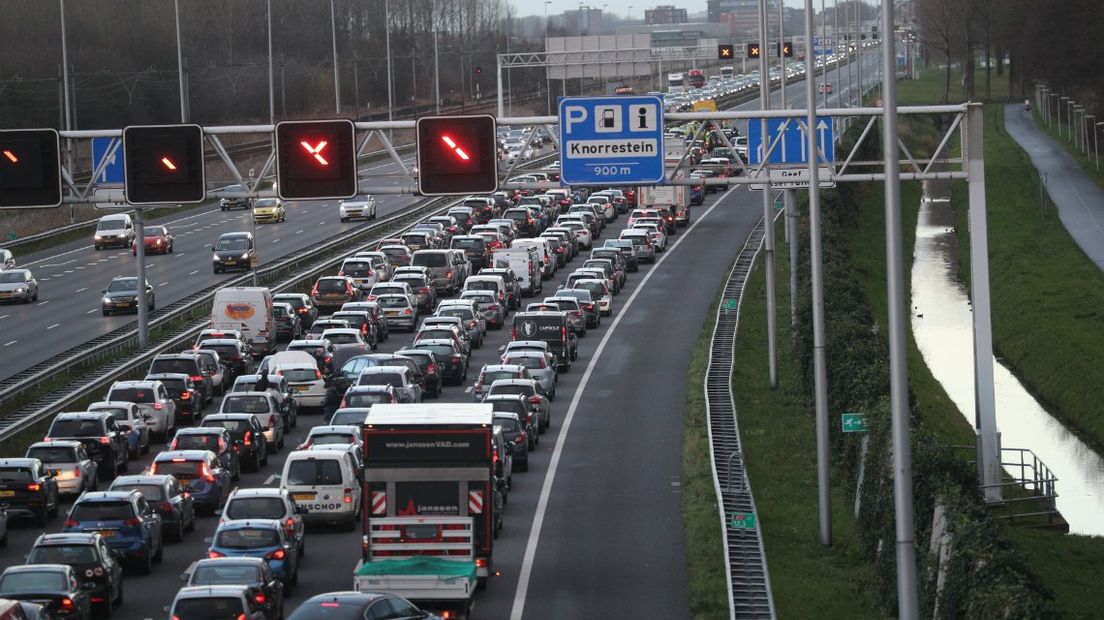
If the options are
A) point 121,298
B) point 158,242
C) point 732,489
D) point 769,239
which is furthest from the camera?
point 158,242

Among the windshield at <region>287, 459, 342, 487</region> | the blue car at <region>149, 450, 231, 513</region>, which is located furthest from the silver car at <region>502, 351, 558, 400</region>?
the windshield at <region>287, 459, 342, 487</region>

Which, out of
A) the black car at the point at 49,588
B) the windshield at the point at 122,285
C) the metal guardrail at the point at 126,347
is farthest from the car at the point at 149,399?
the windshield at the point at 122,285

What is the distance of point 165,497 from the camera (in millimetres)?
31438

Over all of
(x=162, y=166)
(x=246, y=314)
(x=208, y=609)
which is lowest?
(x=208, y=609)

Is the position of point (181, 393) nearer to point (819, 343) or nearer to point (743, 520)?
point (819, 343)

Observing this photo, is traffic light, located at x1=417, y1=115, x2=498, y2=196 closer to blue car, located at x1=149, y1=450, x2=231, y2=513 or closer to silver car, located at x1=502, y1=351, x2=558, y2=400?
blue car, located at x1=149, y1=450, x2=231, y2=513

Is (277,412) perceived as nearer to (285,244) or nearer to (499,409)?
(499,409)

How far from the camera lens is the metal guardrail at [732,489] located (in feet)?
85.3

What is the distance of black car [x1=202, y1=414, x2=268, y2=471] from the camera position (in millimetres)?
38094

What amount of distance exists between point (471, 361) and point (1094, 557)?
24108 mm

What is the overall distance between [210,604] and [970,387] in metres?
38.0

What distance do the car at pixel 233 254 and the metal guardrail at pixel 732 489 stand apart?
19.9 metres

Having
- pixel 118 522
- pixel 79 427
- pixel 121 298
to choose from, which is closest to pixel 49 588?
pixel 118 522

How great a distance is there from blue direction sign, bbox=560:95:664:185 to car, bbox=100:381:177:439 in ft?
48.1
